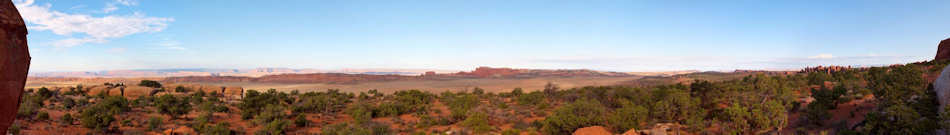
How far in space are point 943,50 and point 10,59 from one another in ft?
139

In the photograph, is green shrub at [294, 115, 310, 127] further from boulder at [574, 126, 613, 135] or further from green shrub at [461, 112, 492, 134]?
boulder at [574, 126, 613, 135]

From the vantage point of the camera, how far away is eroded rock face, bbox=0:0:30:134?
2916 millimetres

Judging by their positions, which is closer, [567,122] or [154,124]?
[567,122]

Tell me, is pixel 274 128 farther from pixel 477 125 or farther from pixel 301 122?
pixel 477 125

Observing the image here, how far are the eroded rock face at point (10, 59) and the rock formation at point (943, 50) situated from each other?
4030 cm

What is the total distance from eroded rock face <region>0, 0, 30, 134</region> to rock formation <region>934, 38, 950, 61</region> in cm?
4030

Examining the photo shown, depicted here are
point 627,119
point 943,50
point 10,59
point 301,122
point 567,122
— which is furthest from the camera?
point 943,50

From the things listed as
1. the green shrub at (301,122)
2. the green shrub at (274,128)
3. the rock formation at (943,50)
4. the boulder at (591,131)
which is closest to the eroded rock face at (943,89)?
the boulder at (591,131)

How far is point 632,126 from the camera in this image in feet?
46.1

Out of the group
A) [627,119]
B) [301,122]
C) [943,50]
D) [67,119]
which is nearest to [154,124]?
[67,119]

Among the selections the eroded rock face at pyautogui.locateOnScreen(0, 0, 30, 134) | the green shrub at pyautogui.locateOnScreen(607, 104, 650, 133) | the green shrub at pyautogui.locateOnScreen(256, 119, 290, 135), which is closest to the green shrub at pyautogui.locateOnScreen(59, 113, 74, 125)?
the green shrub at pyautogui.locateOnScreen(256, 119, 290, 135)

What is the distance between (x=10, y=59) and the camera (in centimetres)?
300

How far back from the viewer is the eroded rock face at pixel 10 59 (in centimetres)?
292

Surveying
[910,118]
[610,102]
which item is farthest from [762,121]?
[610,102]
